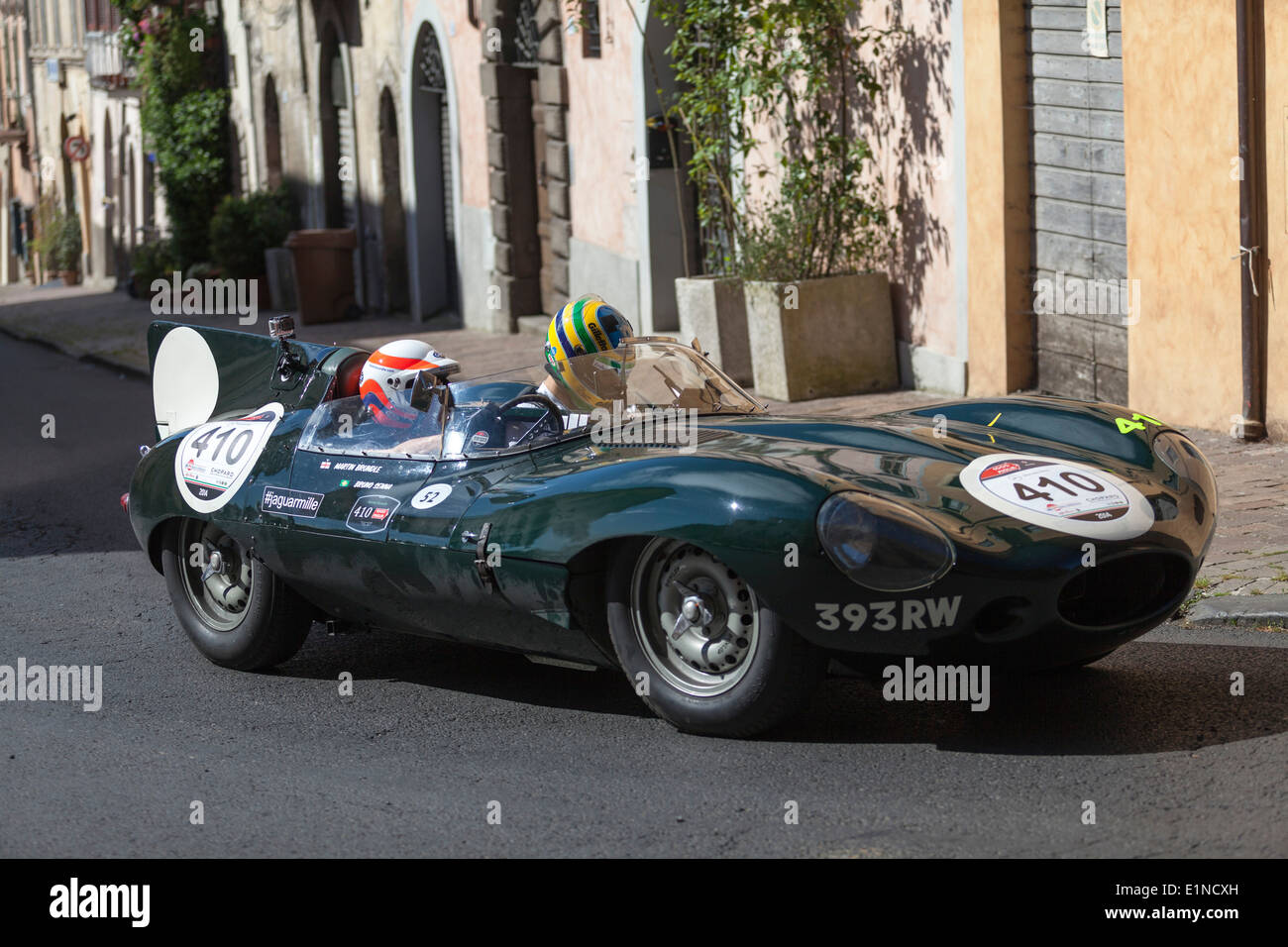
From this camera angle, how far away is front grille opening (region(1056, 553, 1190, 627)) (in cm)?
484

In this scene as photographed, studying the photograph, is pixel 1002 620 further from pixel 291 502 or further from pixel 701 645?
pixel 291 502

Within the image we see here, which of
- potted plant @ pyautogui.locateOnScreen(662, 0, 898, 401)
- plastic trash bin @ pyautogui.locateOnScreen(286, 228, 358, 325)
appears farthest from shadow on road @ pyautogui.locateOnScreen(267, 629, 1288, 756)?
plastic trash bin @ pyautogui.locateOnScreen(286, 228, 358, 325)

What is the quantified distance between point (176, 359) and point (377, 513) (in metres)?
1.84

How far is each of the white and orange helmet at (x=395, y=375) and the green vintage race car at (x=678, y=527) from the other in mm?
92

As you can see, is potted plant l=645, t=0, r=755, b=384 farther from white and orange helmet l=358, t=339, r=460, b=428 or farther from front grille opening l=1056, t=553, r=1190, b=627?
front grille opening l=1056, t=553, r=1190, b=627

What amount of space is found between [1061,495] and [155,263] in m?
24.6

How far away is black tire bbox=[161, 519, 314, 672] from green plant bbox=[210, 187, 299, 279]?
18081 mm

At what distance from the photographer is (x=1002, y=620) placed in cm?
467

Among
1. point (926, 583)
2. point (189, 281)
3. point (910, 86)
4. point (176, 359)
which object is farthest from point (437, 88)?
point (926, 583)

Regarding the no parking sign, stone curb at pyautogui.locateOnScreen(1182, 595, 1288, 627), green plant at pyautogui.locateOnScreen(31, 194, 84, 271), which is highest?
the no parking sign

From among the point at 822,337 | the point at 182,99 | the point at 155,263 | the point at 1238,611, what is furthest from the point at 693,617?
the point at 182,99
